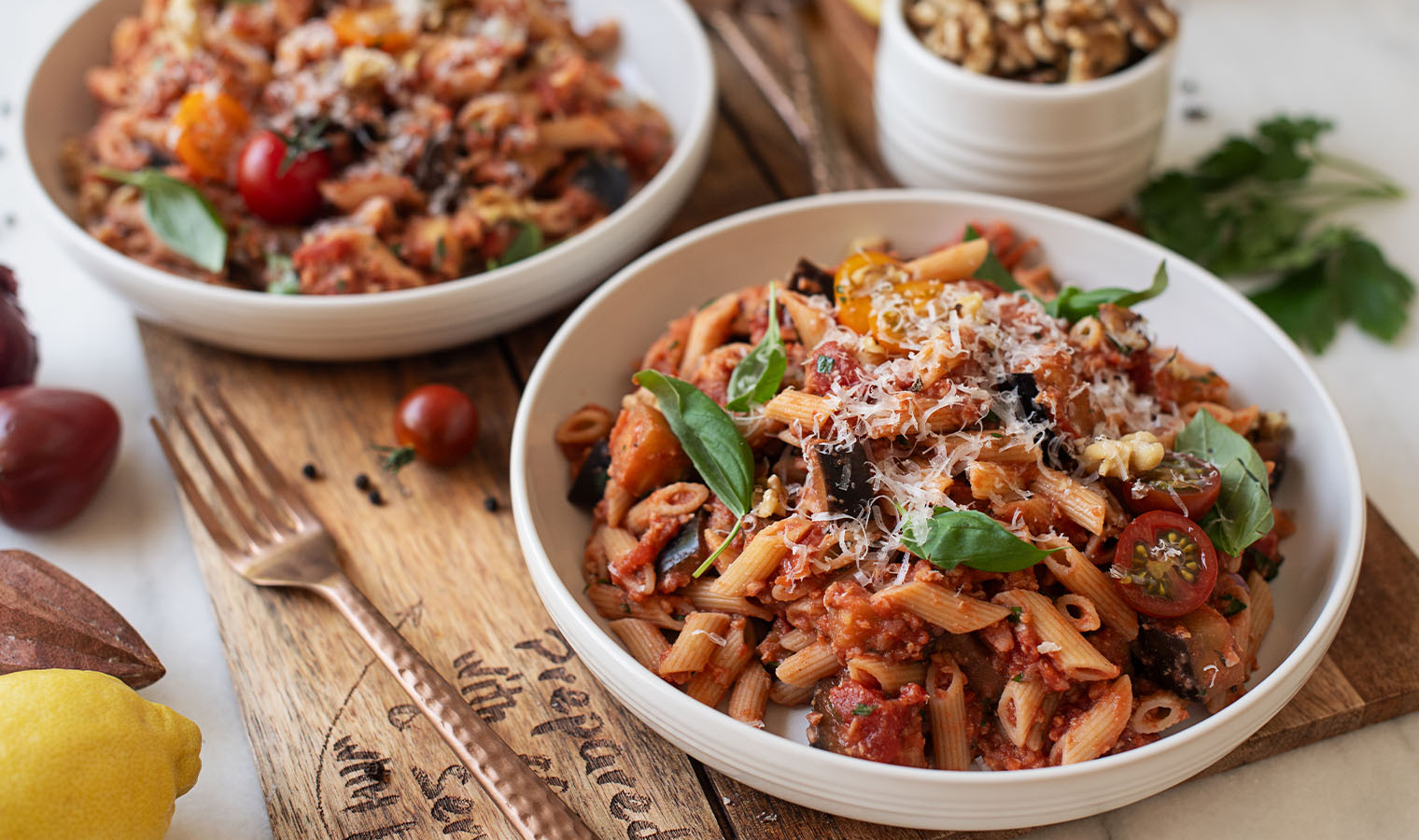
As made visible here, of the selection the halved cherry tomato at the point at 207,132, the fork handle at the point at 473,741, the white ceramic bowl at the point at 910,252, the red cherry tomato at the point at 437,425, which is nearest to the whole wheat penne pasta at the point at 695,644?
the white ceramic bowl at the point at 910,252

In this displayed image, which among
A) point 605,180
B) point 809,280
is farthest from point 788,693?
point 605,180

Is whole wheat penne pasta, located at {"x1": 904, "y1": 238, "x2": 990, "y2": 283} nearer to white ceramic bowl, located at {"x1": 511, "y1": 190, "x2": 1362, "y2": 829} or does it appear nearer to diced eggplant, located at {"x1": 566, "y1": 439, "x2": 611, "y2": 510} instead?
white ceramic bowl, located at {"x1": 511, "y1": 190, "x2": 1362, "y2": 829}

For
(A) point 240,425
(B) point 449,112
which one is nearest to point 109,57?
(B) point 449,112

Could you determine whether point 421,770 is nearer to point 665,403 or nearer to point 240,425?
point 665,403

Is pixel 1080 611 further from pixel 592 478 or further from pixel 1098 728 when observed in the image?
pixel 592 478

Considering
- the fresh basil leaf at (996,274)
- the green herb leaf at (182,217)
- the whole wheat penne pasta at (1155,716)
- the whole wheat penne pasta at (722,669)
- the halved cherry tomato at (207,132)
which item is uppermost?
the halved cherry tomato at (207,132)

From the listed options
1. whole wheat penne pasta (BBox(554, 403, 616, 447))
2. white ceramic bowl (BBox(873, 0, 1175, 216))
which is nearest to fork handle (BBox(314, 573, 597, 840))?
whole wheat penne pasta (BBox(554, 403, 616, 447))

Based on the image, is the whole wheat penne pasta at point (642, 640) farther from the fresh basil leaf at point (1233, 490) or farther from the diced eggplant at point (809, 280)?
the fresh basil leaf at point (1233, 490)
